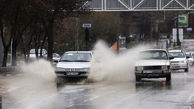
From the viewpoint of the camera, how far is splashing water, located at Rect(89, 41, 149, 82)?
22.9 m

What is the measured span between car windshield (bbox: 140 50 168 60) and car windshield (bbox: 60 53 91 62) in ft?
8.83

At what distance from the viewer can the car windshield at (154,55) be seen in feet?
76.2

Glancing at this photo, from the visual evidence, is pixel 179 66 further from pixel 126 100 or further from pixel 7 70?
pixel 126 100

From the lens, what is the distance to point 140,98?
14672mm

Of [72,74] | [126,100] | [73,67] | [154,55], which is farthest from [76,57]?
[126,100]

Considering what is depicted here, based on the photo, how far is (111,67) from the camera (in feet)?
83.1

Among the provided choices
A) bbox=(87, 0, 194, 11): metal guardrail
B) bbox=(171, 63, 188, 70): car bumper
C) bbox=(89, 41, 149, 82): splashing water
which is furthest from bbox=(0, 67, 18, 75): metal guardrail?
bbox=(87, 0, 194, 11): metal guardrail

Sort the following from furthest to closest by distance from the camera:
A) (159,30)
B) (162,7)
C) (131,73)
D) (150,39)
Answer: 1. (159,30)
2. (150,39)
3. (162,7)
4. (131,73)

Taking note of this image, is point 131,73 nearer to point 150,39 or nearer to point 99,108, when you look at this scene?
point 99,108

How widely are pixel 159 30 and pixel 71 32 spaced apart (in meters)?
39.2

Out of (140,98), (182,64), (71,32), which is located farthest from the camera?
(71,32)

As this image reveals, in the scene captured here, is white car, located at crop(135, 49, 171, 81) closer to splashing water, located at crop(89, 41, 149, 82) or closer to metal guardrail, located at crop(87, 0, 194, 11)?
splashing water, located at crop(89, 41, 149, 82)

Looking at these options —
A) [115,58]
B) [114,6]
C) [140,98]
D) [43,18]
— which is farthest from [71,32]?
[140,98]

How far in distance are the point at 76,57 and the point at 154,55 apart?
3778 millimetres
